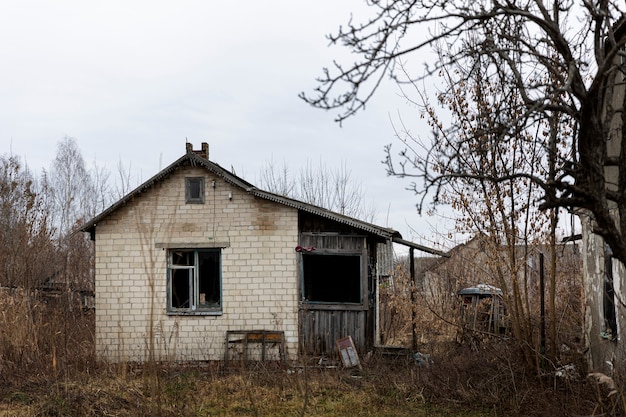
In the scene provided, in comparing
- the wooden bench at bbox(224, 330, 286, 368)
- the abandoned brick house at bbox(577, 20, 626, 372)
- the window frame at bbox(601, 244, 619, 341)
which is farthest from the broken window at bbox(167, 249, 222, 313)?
the window frame at bbox(601, 244, 619, 341)

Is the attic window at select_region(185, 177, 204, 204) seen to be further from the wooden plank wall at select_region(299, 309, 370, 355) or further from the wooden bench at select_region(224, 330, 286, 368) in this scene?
the wooden plank wall at select_region(299, 309, 370, 355)

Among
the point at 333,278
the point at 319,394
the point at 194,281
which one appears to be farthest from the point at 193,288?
the point at 319,394

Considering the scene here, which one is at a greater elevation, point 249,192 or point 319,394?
point 249,192

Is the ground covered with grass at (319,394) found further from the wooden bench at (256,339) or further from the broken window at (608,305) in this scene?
the wooden bench at (256,339)

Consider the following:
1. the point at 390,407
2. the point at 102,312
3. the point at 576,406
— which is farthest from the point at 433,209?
the point at 102,312

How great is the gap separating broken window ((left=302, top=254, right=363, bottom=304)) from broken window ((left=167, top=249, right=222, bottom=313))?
10.6 feet

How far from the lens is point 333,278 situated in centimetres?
1928

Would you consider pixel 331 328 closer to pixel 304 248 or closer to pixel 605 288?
pixel 304 248

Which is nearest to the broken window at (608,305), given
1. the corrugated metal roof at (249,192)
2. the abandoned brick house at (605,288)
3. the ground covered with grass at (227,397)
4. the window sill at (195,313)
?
the abandoned brick house at (605,288)

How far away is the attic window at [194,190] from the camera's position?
16.1 metres

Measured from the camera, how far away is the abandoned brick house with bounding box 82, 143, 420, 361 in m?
15.7

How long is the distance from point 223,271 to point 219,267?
0.25 metres

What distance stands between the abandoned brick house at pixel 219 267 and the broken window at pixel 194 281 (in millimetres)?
24

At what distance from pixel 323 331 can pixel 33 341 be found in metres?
6.21
